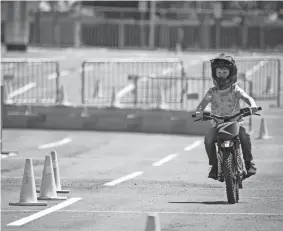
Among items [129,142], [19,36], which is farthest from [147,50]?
[129,142]

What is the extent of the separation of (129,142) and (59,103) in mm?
6333

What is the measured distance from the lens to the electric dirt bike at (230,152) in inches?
571

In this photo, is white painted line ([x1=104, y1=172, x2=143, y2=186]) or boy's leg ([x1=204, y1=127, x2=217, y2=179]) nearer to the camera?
boy's leg ([x1=204, y1=127, x2=217, y2=179])

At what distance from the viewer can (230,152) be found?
14.7m

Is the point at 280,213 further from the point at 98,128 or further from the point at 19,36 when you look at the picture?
the point at 19,36

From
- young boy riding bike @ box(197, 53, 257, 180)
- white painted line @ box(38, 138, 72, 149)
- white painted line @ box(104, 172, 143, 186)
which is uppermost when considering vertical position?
young boy riding bike @ box(197, 53, 257, 180)

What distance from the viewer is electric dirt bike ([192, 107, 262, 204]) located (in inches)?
571

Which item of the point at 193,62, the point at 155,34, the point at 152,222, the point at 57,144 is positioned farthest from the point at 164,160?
the point at 155,34

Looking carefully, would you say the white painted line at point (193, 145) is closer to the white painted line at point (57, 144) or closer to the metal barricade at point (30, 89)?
the white painted line at point (57, 144)

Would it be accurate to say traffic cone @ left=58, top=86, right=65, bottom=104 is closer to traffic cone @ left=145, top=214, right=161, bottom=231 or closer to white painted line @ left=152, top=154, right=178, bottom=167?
white painted line @ left=152, top=154, right=178, bottom=167

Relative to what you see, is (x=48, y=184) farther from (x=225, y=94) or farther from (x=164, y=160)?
(x=164, y=160)

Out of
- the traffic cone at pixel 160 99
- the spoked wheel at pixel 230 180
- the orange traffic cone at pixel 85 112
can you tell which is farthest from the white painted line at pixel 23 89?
the spoked wheel at pixel 230 180

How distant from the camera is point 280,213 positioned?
1325 cm

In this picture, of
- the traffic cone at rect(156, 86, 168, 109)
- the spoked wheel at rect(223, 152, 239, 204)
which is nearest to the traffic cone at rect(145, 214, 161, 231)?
the spoked wheel at rect(223, 152, 239, 204)
